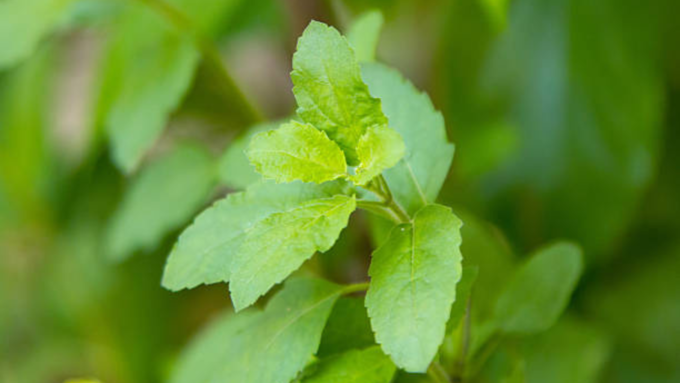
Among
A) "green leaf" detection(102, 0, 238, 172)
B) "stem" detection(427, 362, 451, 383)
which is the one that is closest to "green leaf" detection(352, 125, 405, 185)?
"stem" detection(427, 362, 451, 383)

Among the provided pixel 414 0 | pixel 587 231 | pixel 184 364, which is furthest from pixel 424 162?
pixel 414 0

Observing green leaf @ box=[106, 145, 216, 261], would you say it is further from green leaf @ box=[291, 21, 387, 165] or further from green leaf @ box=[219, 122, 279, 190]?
green leaf @ box=[291, 21, 387, 165]

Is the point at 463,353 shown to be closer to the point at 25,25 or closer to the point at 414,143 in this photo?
the point at 414,143

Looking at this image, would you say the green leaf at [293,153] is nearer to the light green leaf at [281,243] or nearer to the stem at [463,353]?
the light green leaf at [281,243]

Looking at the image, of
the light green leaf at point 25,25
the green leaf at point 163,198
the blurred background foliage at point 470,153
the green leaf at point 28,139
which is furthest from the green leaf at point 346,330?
the green leaf at point 28,139

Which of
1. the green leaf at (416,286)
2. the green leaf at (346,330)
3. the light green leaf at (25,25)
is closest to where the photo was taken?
the green leaf at (416,286)

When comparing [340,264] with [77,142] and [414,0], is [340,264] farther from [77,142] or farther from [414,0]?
[77,142]
